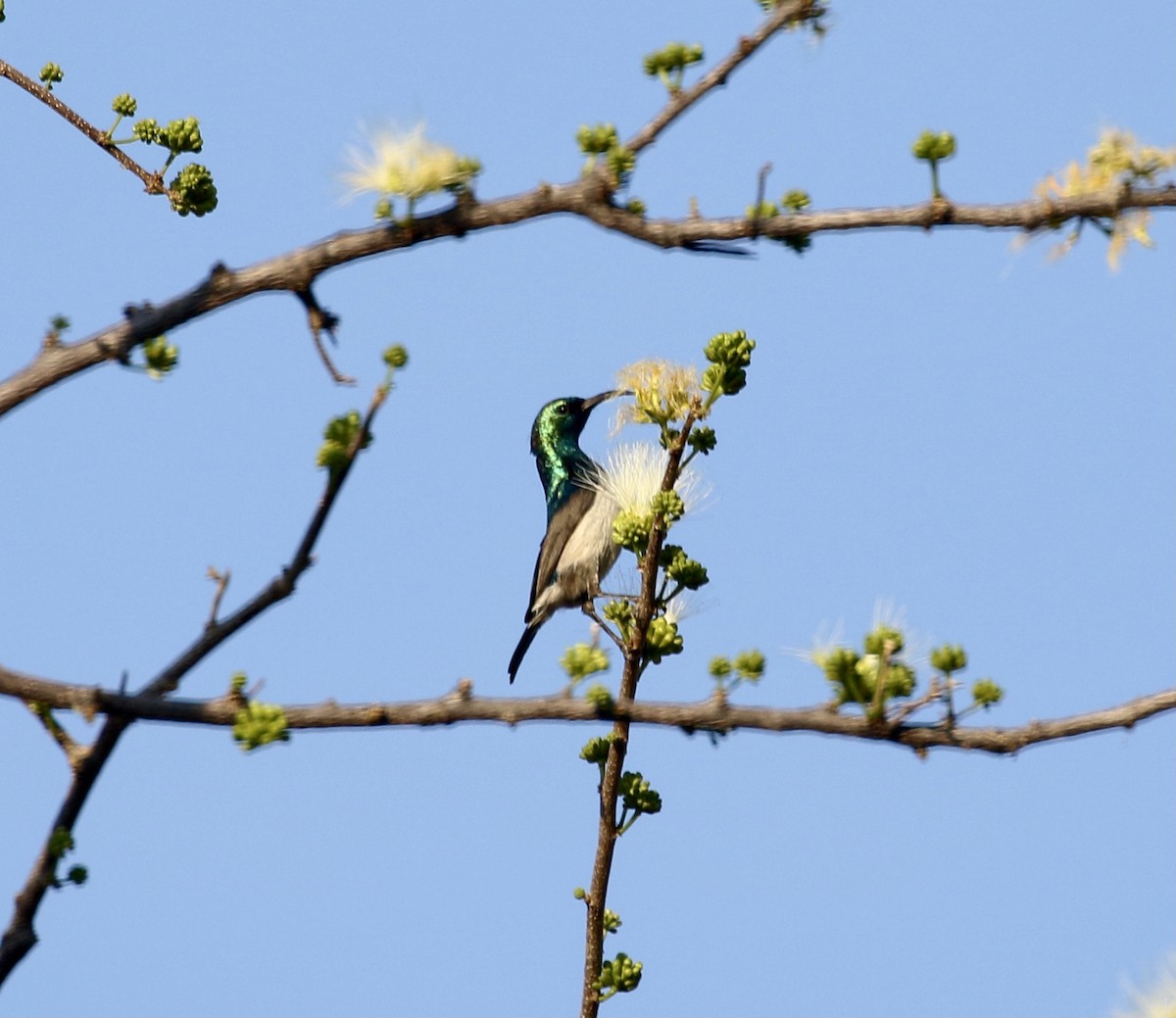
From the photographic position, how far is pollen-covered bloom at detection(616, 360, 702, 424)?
17.3ft

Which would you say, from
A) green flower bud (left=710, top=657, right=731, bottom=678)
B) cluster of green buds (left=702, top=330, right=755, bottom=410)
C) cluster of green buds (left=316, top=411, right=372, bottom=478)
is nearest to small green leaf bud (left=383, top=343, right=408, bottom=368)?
cluster of green buds (left=316, top=411, right=372, bottom=478)

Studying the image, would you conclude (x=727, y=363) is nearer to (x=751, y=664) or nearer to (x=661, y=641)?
(x=661, y=641)

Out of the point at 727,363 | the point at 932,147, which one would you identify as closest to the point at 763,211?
the point at 932,147

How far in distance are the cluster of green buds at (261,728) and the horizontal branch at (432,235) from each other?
102 cm

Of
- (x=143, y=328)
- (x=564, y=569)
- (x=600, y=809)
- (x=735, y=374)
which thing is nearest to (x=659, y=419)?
(x=735, y=374)

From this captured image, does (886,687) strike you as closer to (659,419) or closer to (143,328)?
(143,328)

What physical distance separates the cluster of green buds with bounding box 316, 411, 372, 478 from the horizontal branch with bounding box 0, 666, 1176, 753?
1.52 ft

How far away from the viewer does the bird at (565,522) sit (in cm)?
1062

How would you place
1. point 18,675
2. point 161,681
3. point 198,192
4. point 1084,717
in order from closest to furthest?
point 1084,717 < point 161,681 < point 18,675 < point 198,192

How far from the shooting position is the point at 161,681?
3.13 meters

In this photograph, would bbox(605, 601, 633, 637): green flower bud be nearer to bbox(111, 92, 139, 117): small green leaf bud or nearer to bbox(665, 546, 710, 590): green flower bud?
bbox(665, 546, 710, 590): green flower bud

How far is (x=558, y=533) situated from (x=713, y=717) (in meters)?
8.39

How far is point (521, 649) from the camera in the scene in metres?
12.0

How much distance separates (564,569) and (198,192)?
643 cm
